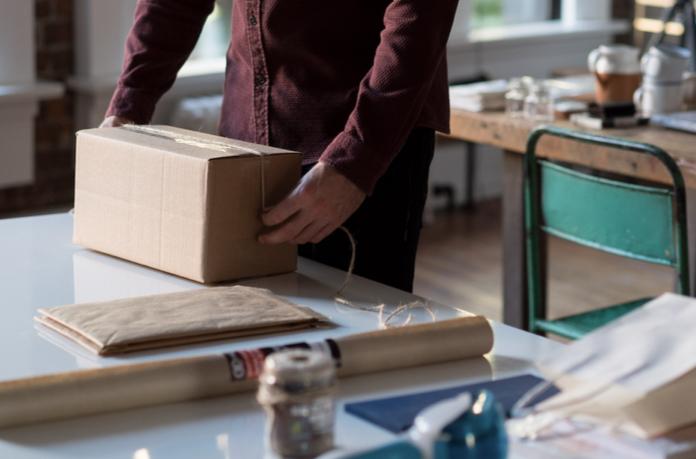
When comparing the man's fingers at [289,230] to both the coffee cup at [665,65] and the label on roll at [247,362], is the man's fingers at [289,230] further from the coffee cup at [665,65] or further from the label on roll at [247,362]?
the coffee cup at [665,65]

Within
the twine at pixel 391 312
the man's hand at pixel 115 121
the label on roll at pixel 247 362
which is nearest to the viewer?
the label on roll at pixel 247 362

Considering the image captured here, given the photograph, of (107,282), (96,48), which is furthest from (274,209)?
(96,48)

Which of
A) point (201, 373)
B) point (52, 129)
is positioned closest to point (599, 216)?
point (201, 373)

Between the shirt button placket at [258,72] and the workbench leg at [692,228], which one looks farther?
the workbench leg at [692,228]

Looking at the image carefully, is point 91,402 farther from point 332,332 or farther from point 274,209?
point 274,209

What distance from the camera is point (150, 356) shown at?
1.25 metres

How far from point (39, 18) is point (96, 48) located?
204mm

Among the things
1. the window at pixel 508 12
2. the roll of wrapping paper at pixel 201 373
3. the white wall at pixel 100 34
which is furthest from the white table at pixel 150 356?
the window at pixel 508 12

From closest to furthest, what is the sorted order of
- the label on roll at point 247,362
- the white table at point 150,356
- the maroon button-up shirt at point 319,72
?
the white table at point 150,356 → the label on roll at point 247,362 → the maroon button-up shirt at point 319,72

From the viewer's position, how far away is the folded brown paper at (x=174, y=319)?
1.27 metres

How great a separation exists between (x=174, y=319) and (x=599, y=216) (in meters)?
1.25

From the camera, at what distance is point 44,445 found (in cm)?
107

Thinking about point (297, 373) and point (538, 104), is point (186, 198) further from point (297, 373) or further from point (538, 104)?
point (538, 104)

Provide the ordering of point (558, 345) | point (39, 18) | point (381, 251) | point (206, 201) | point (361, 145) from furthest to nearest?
point (39, 18) < point (381, 251) < point (361, 145) < point (206, 201) < point (558, 345)
